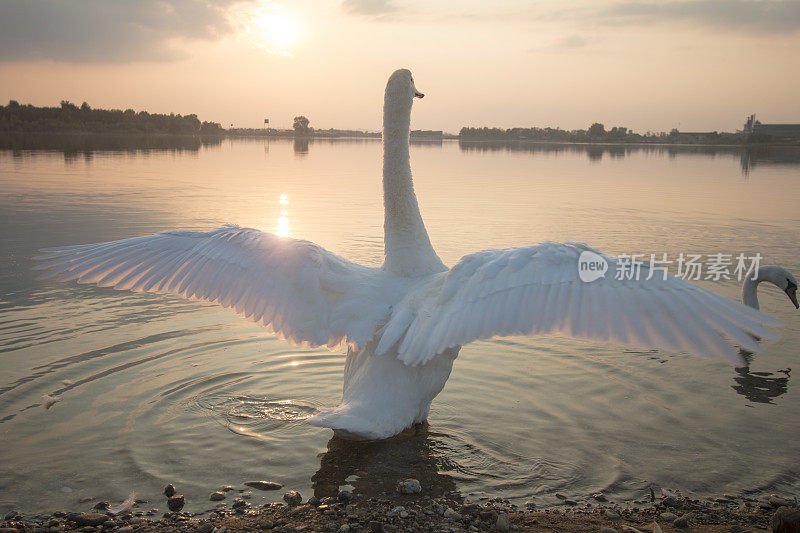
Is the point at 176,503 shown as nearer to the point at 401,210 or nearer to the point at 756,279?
the point at 401,210

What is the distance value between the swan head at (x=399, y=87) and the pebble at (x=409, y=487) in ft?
12.6

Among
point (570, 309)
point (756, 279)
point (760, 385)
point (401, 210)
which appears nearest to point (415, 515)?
point (570, 309)

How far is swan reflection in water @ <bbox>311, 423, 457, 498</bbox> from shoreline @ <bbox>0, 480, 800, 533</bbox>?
17cm

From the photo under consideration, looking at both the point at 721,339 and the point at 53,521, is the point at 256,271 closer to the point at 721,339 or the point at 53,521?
the point at 53,521

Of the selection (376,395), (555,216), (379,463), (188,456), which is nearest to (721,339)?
(376,395)

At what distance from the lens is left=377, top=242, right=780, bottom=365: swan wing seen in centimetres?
386

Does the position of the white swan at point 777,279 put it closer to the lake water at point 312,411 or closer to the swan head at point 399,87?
the lake water at point 312,411

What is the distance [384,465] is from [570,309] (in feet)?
8.17

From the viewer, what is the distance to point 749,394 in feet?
24.6

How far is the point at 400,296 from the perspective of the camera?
19.5ft

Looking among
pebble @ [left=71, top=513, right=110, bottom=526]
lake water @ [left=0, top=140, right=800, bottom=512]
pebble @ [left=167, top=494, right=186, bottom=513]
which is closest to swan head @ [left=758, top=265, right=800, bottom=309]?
lake water @ [left=0, top=140, right=800, bottom=512]

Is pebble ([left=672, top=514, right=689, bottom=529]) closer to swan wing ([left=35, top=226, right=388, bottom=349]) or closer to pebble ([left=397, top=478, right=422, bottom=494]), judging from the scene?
pebble ([left=397, top=478, right=422, bottom=494])

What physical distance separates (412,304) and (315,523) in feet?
5.95

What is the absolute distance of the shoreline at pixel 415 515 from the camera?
4.67m
